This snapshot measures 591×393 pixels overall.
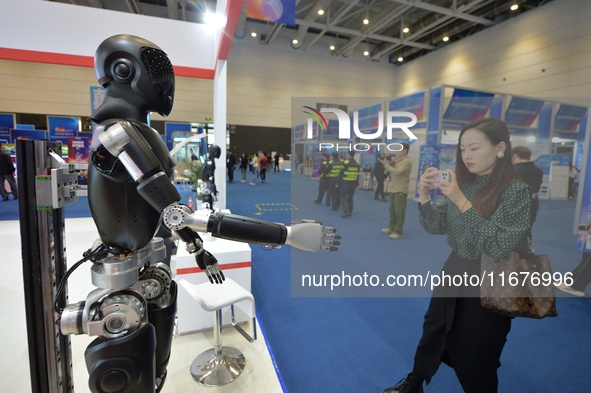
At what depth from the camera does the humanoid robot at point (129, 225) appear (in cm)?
92

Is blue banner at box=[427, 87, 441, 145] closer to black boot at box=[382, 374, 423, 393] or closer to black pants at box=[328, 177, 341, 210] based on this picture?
black pants at box=[328, 177, 341, 210]

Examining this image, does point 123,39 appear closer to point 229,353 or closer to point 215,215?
point 215,215

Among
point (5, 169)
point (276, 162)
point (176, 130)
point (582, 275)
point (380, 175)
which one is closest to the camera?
point (380, 175)

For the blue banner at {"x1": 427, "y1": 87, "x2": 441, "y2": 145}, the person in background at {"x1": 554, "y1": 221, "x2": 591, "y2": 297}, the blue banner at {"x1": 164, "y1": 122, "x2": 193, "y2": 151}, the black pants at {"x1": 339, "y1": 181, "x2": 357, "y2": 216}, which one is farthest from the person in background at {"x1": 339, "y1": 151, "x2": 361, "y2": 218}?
the blue banner at {"x1": 164, "y1": 122, "x2": 193, "y2": 151}

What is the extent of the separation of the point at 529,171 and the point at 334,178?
0.92 m

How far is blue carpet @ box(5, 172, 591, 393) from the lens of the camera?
72.8 inches

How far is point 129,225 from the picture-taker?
1.02 meters

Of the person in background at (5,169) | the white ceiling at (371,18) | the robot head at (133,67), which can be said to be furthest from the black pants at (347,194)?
the white ceiling at (371,18)

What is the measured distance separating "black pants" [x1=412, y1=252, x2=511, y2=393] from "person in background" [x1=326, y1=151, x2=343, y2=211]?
693 millimetres

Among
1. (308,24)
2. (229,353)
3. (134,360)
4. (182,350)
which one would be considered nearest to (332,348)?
(229,353)

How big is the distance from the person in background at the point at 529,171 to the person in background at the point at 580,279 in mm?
2215

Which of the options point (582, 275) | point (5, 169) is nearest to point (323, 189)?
point (582, 275)

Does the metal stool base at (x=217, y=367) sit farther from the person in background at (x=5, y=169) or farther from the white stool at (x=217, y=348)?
the person in background at (x=5, y=169)

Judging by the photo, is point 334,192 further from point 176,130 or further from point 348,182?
point 176,130
